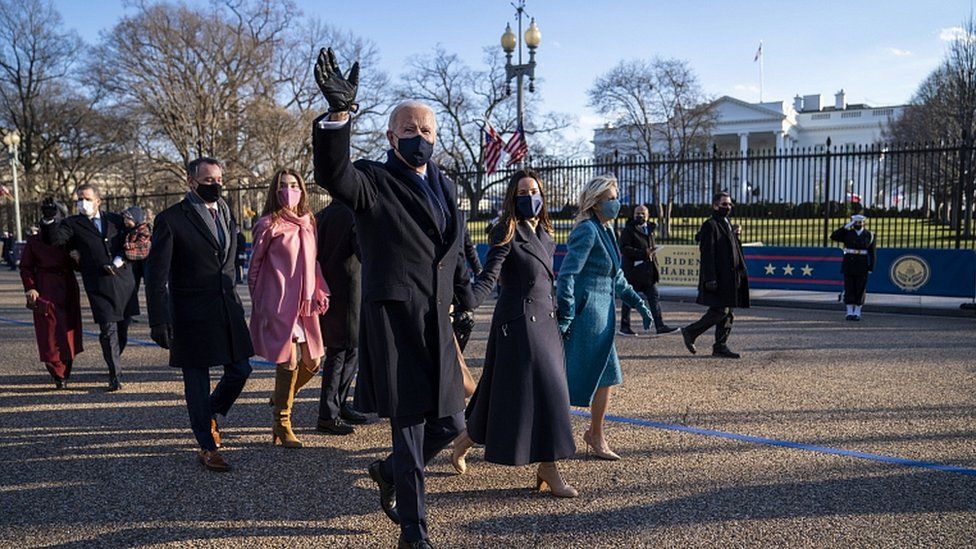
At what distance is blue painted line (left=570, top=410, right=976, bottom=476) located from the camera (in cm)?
432

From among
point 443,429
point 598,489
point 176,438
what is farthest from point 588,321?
point 176,438

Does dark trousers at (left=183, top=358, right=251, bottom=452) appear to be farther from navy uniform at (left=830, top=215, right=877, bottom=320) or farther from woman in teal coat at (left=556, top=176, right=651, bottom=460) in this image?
navy uniform at (left=830, top=215, right=877, bottom=320)

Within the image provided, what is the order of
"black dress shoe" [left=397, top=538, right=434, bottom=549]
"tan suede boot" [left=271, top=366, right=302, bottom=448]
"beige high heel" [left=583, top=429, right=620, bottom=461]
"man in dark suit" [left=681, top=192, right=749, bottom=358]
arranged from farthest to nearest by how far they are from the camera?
"man in dark suit" [left=681, top=192, right=749, bottom=358], "tan suede boot" [left=271, top=366, right=302, bottom=448], "beige high heel" [left=583, top=429, right=620, bottom=461], "black dress shoe" [left=397, top=538, right=434, bottom=549]

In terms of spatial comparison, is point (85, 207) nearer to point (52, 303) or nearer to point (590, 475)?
point (52, 303)

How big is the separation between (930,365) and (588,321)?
16.5ft

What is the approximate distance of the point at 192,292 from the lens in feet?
14.9

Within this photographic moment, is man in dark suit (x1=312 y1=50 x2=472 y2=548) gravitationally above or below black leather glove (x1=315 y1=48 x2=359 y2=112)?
below

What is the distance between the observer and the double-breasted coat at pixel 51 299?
6.69 metres

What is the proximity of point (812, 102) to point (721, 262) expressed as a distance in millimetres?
76516

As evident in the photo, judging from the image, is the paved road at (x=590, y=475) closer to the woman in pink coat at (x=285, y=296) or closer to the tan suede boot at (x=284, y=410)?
the tan suede boot at (x=284, y=410)

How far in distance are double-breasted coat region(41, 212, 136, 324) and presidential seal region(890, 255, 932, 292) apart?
498 inches

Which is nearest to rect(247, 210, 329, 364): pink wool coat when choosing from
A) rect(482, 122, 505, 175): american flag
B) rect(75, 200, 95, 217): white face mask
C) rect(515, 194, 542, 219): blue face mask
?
rect(515, 194, 542, 219): blue face mask

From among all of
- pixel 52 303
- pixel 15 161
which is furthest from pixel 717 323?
pixel 15 161

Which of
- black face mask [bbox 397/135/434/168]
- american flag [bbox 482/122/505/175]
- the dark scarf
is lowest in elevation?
the dark scarf
